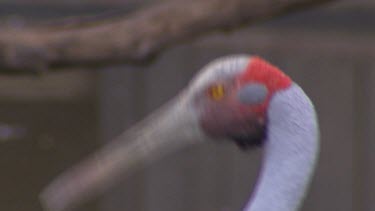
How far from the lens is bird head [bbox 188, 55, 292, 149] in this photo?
295 cm

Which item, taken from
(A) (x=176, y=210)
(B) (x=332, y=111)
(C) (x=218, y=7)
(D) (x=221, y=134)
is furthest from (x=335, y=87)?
(D) (x=221, y=134)

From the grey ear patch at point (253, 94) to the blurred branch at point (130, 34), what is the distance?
4.66 ft

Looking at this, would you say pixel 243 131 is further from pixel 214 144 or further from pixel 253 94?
pixel 214 144

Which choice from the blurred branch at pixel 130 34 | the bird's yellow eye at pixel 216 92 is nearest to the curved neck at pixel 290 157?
the bird's yellow eye at pixel 216 92

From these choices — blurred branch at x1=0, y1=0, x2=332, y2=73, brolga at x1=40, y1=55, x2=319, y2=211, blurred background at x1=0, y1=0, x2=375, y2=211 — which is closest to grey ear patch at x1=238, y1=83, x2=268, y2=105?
brolga at x1=40, y1=55, x2=319, y2=211

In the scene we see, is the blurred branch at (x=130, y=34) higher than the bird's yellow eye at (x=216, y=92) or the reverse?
higher

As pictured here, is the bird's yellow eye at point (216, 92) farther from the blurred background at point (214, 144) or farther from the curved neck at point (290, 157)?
the blurred background at point (214, 144)

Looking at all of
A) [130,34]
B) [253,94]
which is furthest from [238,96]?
[130,34]

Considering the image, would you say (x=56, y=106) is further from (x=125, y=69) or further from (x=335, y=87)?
(x=335, y=87)

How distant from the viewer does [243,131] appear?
→ 3020 mm

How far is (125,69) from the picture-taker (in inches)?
255

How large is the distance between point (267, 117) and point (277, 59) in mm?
3228

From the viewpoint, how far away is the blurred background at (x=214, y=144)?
6078 mm

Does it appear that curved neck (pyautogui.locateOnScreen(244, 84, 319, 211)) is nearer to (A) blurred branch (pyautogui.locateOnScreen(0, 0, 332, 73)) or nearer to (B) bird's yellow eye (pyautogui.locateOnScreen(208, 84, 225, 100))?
(B) bird's yellow eye (pyautogui.locateOnScreen(208, 84, 225, 100))
